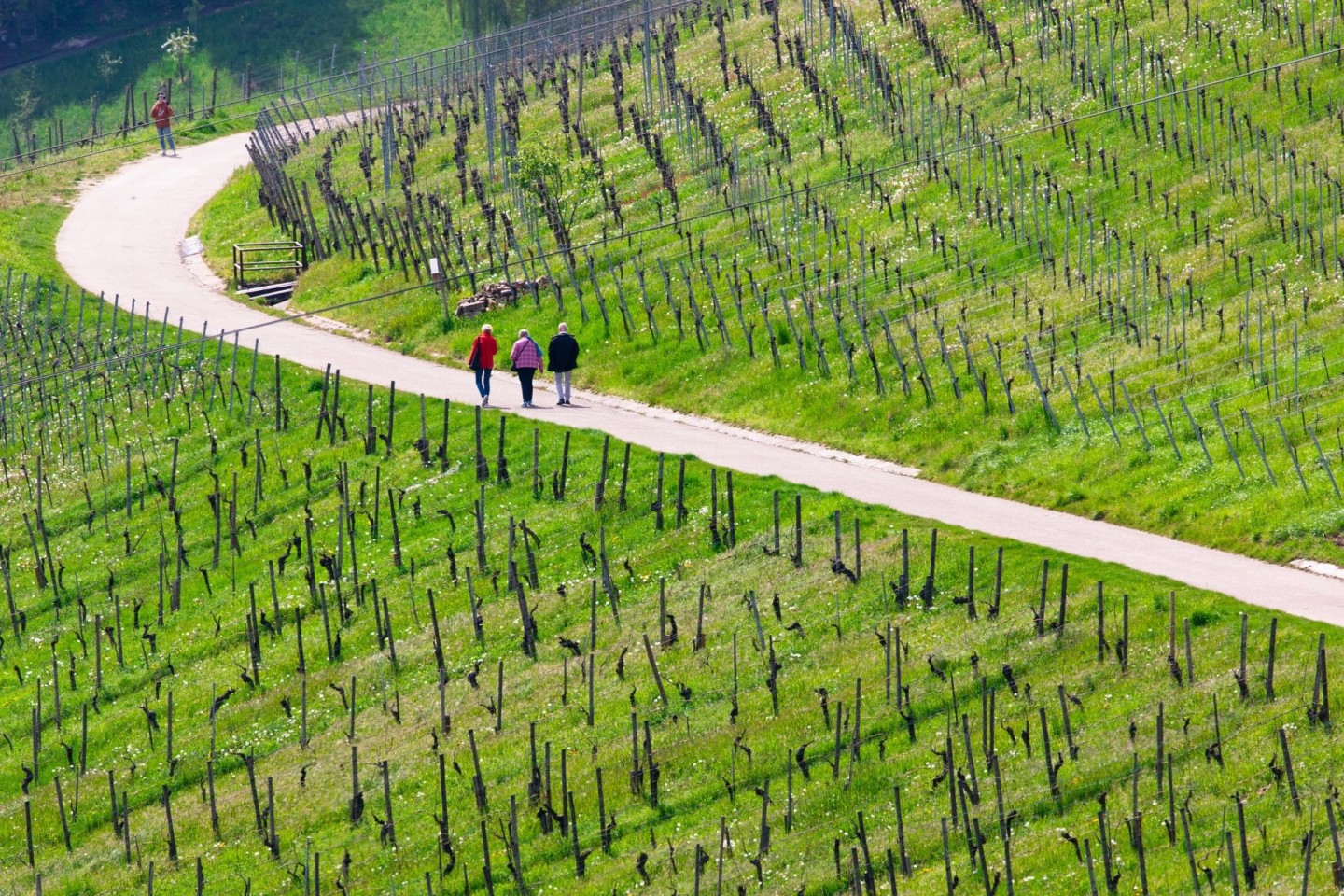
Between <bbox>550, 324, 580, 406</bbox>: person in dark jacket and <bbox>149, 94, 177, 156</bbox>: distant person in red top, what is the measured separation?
112 ft

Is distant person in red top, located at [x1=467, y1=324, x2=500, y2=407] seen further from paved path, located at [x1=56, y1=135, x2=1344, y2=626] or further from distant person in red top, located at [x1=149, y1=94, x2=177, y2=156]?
distant person in red top, located at [x1=149, y1=94, x2=177, y2=156]

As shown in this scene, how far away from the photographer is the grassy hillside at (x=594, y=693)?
68.4ft

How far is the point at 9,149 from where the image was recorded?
79938 mm

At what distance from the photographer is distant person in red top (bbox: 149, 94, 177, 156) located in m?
67.6

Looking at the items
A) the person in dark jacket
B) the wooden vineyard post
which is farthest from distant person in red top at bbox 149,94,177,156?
the wooden vineyard post

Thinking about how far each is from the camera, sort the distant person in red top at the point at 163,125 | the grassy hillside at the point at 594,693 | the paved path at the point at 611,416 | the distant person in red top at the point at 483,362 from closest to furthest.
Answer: the grassy hillside at the point at 594,693 → the paved path at the point at 611,416 → the distant person in red top at the point at 483,362 → the distant person in red top at the point at 163,125

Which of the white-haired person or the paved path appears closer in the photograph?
the paved path

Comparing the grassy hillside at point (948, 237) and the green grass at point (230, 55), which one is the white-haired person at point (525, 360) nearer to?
the grassy hillside at point (948, 237)

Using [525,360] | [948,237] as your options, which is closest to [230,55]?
[948,237]

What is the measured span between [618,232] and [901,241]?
24.0ft

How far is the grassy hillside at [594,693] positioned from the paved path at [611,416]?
96cm

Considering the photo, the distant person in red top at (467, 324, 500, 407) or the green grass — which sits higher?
the green grass

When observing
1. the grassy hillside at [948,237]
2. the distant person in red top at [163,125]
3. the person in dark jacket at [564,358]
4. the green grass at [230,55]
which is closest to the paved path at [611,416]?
the person in dark jacket at [564,358]

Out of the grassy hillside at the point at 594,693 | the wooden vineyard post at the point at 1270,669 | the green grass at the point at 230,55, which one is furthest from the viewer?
the green grass at the point at 230,55
